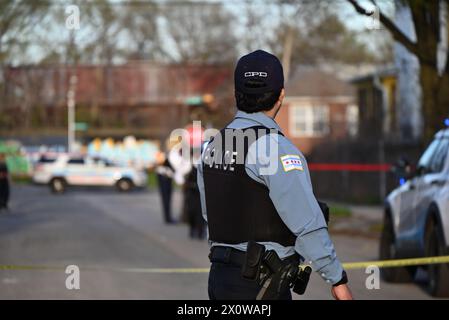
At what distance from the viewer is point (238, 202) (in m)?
4.39

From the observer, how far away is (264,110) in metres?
4.53

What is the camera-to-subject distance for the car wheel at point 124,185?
41.5 m

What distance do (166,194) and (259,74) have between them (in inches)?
726

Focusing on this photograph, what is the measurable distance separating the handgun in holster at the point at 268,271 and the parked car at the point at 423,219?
570cm

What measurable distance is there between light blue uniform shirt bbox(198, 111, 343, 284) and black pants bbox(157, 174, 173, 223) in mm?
18165

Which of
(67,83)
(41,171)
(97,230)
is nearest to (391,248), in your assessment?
(97,230)

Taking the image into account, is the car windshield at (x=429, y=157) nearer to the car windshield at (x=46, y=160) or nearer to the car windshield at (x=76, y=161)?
the car windshield at (x=76, y=161)

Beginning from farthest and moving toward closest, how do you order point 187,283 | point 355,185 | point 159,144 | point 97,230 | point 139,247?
point 159,144
point 355,185
point 97,230
point 139,247
point 187,283

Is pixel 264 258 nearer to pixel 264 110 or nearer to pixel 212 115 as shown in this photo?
pixel 264 110

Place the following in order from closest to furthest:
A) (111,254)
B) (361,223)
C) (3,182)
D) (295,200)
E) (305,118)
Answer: (295,200)
(111,254)
(3,182)
(361,223)
(305,118)

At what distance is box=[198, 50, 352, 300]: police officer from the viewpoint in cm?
429

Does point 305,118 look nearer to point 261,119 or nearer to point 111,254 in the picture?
point 111,254

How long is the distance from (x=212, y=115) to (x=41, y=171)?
49.0 ft

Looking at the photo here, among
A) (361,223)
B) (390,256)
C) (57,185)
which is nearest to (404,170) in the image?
(390,256)
